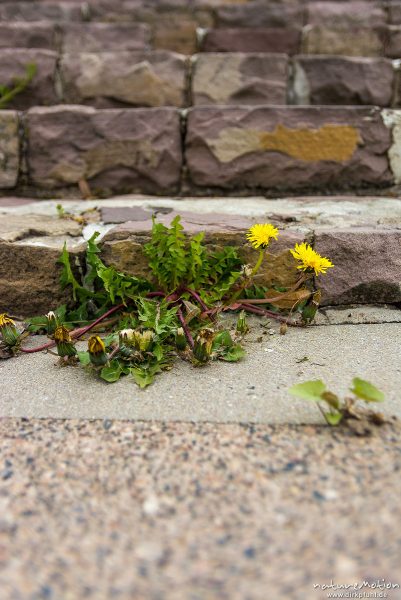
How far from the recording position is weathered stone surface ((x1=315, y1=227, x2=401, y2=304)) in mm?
1854

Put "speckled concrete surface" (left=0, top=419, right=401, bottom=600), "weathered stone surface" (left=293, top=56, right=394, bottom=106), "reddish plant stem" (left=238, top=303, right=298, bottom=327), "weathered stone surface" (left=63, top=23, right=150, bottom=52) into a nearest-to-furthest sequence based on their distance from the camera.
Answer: "speckled concrete surface" (left=0, top=419, right=401, bottom=600), "reddish plant stem" (left=238, top=303, right=298, bottom=327), "weathered stone surface" (left=293, top=56, right=394, bottom=106), "weathered stone surface" (left=63, top=23, right=150, bottom=52)

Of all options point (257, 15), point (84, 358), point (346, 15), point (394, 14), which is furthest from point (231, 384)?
point (394, 14)

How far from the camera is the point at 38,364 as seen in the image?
60.9 inches

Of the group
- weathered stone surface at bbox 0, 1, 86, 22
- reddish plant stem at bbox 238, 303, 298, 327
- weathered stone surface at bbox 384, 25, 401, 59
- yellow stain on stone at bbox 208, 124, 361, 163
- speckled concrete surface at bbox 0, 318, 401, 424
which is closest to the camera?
speckled concrete surface at bbox 0, 318, 401, 424

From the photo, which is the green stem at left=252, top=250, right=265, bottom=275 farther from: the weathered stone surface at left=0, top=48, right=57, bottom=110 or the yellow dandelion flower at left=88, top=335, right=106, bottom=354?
the weathered stone surface at left=0, top=48, right=57, bottom=110

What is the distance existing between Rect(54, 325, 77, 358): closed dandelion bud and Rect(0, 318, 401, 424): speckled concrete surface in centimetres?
5

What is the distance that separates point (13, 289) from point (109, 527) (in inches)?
47.7

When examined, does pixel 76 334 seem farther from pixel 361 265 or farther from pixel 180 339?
pixel 361 265

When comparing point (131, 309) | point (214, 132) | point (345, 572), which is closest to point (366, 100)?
point (214, 132)

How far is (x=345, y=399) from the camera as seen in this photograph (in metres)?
1.16

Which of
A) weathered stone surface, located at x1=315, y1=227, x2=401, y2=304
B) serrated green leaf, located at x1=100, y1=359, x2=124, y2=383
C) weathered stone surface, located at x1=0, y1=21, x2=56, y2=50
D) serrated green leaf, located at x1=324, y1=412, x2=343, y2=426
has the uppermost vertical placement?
weathered stone surface, located at x1=0, y1=21, x2=56, y2=50

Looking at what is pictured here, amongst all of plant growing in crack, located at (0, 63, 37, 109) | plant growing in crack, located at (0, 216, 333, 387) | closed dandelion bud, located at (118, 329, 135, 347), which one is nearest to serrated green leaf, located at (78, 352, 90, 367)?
plant growing in crack, located at (0, 216, 333, 387)

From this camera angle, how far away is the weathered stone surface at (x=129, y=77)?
111 inches

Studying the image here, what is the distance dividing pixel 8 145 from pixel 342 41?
7.53ft
